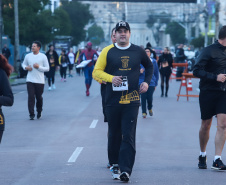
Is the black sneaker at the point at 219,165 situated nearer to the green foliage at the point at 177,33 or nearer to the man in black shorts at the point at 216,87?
the man in black shorts at the point at 216,87

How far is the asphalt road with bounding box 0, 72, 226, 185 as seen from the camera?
7910 millimetres

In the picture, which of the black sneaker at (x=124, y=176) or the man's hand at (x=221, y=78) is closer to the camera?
the black sneaker at (x=124, y=176)

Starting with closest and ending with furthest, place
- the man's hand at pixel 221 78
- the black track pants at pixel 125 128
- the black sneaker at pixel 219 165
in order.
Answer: the black track pants at pixel 125 128 → the man's hand at pixel 221 78 → the black sneaker at pixel 219 165

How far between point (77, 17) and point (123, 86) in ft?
223

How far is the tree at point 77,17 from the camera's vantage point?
72375mm

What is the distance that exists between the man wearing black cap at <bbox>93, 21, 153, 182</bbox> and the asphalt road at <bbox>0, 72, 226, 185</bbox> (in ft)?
1.16

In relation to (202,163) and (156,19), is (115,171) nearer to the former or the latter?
(202,163)

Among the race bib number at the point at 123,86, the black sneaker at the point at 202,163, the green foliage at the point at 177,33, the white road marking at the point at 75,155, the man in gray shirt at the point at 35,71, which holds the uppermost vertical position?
the race bib number at the point at 123,86

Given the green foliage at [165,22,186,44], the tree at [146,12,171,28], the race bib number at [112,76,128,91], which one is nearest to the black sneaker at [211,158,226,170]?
the race bib number at [112,76,128,91]

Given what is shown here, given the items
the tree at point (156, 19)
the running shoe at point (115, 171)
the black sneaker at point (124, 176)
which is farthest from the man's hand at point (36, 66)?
the tree at point (156, 19)

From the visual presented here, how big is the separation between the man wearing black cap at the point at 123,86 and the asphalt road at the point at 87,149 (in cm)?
35

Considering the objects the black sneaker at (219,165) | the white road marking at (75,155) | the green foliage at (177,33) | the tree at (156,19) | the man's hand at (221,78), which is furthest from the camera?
the tree at (156,19)

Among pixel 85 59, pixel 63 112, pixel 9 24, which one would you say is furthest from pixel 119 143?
pixel 9 24

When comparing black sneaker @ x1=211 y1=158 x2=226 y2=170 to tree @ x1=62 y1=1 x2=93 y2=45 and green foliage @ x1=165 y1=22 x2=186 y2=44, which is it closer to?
tree @ x1=62 y1=1 x2=93 y2=45
